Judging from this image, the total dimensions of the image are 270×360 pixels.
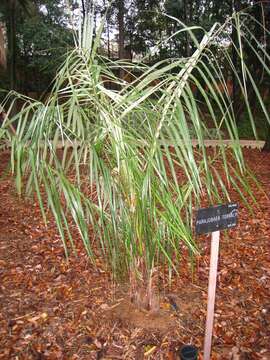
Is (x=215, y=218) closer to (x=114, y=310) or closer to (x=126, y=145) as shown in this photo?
(x=126, y=145)

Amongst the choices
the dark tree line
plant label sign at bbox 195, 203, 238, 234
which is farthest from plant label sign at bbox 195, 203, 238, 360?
the dark tree line

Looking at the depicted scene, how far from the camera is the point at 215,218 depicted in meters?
1.20

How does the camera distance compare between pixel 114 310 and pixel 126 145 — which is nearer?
pixel 126 145

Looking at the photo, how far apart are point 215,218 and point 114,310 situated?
81 cm

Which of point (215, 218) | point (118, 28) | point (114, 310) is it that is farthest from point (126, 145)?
point (118, 28)

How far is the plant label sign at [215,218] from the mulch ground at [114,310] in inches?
19.3

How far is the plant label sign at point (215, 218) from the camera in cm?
116

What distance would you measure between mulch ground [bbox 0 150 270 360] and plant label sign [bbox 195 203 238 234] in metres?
0.49

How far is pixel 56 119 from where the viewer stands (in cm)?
103

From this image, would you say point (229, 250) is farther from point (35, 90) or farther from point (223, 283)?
point (35, 90)

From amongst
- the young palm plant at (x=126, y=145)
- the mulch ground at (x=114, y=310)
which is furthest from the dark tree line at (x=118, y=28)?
the young palm plant at (x=126, y=145)

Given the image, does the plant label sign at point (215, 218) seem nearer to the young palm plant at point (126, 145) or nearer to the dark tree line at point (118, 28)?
the young palm plant at point (126, 145)

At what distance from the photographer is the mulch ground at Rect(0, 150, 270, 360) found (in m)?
1.49

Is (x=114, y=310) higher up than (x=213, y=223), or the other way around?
(x=213, y=223)
